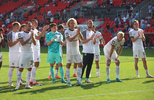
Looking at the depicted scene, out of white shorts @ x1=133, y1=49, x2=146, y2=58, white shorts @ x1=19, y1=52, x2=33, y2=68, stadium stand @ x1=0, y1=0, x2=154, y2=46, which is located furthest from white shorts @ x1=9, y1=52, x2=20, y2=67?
stadium stand @ x1=0, y1=0, x2=154, y2=46

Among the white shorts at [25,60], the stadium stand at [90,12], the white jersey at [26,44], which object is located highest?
the stadium stand at [90,12]

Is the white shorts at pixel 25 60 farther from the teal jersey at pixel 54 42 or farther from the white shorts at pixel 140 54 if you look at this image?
the white shorts at pixel 140 54

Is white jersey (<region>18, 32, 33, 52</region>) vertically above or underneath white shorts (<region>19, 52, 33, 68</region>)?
above

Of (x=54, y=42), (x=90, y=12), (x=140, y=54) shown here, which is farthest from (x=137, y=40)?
(x=90, y=12)

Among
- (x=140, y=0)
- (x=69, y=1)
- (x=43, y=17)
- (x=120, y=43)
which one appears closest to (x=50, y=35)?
(x=120, y=43)

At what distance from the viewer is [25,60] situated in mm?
7348

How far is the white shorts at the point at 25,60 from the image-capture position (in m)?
7.34

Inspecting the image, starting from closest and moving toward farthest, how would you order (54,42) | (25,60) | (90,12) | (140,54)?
(25,60)
(54,42)
(140,54)
(90,12)

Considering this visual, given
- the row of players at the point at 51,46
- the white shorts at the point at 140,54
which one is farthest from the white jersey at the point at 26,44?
the white shorts at the point at 140,54

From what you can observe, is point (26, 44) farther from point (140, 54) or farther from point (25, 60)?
point (140, 54)

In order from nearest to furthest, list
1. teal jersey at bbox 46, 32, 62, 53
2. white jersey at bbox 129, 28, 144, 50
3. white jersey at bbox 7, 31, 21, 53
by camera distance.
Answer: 1. white jersey at bbox 7, 31, 21, 53
2. teal jersey at bbox 46, 32, 62, 53
3. white jersey at bbox 129, 28, 144, 50

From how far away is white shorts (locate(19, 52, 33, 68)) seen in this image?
24.1 ft

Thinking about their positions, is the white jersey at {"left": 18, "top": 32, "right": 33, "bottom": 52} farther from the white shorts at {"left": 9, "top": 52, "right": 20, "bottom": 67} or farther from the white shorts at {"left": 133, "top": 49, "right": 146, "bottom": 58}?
the white shorts at {"left": 133, "top": 49, "right": 146, "bottom": 58}

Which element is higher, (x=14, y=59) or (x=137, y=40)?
(x=137, y=40)
